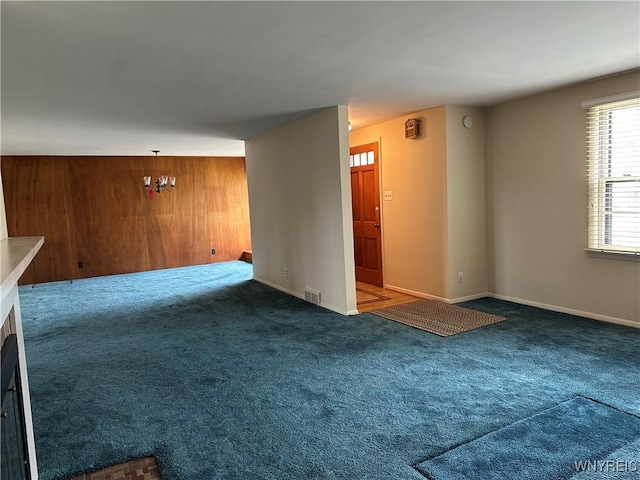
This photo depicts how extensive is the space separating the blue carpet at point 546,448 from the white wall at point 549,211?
6.70ft

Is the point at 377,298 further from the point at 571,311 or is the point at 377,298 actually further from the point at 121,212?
the point at 121,212

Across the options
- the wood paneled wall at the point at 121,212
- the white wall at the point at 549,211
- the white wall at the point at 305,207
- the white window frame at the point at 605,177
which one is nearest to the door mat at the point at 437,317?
the white wall at the point at 305,207

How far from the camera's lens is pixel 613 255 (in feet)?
13.7

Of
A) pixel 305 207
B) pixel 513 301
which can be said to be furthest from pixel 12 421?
pixel 513 301

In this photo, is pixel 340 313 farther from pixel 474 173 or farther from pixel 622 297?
pixel 622 297

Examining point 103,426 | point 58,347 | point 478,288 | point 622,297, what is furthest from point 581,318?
point 58,347

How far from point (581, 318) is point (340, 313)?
2.43 m

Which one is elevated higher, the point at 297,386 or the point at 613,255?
the point at 613,255

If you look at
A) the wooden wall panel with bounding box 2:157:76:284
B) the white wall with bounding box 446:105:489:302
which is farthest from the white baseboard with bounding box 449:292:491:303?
the wooden wall panel with bounding box 2:157:76:284

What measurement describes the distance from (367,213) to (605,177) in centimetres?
302

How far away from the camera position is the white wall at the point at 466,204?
5148mm

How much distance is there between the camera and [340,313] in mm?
4980

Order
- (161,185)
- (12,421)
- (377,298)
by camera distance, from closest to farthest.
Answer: (12,421)
(377,298)
(161,185)

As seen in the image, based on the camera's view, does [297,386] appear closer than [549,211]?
Yes
